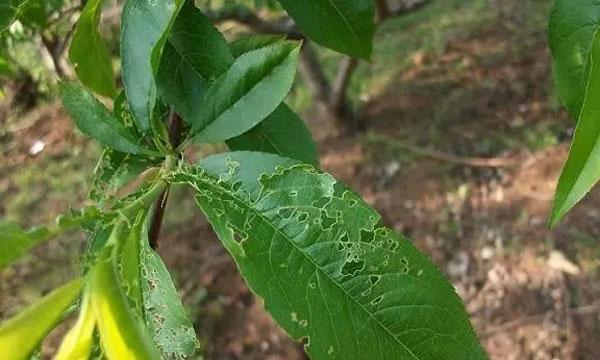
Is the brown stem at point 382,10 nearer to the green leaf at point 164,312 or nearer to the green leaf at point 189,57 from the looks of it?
the green leaf at point 189,57

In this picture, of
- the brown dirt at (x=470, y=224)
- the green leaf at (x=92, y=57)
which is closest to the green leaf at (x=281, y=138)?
the green leaf at (x=92, y=57)

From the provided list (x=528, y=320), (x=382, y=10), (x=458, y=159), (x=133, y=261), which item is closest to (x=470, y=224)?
(x=458, y=159)

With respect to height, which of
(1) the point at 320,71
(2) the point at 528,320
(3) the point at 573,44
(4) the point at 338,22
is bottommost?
Answer: (2) the point at 528,320

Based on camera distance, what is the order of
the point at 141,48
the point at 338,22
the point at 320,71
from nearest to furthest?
the point at 141,48 → the point at 338,22 → the point at 320,71

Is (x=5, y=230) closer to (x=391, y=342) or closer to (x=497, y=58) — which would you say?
(x=391, y=342)

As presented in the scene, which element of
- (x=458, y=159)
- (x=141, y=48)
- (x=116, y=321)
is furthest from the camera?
(x=458, y=159)

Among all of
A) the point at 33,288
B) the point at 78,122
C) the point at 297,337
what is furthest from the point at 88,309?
the point at 33,288

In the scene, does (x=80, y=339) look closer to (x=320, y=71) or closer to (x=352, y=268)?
(x=352, y=268)

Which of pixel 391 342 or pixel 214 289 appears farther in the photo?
pixel 214 289
